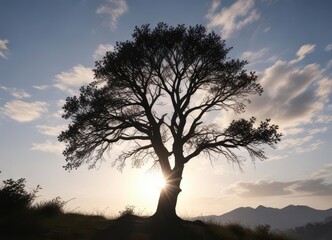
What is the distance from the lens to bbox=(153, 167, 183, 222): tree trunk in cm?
1734

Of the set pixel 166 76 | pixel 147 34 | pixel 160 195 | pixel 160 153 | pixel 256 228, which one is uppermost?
pixel 147 34

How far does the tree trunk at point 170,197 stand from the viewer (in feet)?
56.9

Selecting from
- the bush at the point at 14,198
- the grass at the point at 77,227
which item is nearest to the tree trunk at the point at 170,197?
the grass at the point at 77,227

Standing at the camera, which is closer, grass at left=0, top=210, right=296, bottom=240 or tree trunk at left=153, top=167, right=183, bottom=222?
grass at left=0, top=210, right=296, bottom=240

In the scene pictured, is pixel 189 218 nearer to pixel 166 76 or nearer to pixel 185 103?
pixel 185 103

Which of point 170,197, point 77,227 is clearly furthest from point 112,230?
point 170,197

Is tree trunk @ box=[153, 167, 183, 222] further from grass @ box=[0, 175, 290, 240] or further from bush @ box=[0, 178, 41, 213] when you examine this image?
bush @ box=[0, 178, 41, 213]

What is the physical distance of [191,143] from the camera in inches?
792

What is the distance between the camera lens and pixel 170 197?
17.7 meters

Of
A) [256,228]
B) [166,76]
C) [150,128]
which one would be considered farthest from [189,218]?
[166,76]

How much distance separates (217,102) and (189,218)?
7.30m

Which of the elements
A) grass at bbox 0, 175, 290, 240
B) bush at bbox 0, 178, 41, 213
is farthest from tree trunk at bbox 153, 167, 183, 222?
bush at bbox 0, 178, 41, 213

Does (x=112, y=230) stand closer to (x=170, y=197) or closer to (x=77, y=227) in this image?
(x=77, y=227)

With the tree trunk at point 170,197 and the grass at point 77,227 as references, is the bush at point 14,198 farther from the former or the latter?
the tree trunk at point 170,197
